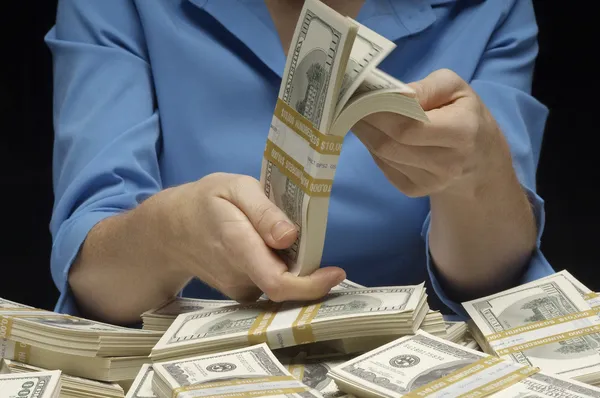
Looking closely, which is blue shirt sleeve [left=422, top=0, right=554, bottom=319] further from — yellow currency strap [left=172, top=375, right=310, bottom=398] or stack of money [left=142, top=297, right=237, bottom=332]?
yellow currency strap [left=172, top=375, right=310, bottom=398]

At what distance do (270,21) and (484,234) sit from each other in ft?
1.81

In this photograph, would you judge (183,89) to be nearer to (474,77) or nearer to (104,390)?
(474,77)

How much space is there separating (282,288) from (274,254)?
0.05 m

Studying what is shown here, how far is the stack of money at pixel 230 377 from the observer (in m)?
1.13

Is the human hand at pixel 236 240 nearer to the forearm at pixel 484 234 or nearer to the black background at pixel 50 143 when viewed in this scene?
the forearm at pixel 484 234

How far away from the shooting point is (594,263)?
271 centimetres

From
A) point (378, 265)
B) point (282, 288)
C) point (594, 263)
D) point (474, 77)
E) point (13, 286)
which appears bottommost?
point (13, 286)

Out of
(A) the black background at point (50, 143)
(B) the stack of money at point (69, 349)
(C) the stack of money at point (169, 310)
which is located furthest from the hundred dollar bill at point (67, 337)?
(A) the black background at point (50, 143)

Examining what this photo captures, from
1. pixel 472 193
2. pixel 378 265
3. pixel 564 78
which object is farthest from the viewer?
pixel 564 78

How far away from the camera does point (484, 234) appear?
4.94 feet

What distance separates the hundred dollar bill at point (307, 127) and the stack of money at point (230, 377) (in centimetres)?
15

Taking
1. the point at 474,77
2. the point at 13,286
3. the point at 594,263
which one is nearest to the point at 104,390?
the point at 474,77

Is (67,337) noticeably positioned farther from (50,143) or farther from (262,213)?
(50,143)

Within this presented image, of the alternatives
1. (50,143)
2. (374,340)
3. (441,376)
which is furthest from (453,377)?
(50,143)
